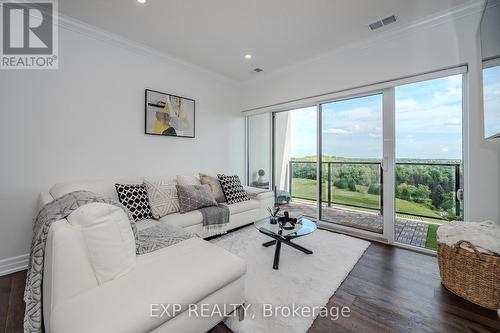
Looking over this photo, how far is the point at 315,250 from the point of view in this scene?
2.62 meters

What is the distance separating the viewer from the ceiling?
7.41 ft

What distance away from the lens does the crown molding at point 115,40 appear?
Answer: 2.50m

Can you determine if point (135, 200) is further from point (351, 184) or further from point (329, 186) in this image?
point (351, 184)

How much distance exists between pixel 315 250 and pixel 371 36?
294 centimetres

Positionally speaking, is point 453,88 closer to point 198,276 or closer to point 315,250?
point 315,250

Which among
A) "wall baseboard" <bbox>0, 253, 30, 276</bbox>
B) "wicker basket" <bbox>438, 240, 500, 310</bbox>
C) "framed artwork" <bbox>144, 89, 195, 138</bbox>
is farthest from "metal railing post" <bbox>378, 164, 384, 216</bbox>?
"wall baseboard" <bbox>0, 253, 30, 276</bbox>

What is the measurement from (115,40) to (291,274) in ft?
11.9

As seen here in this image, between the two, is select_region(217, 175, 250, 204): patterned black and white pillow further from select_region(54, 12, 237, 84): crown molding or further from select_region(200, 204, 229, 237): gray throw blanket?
select_region(54, 12, 237, 84): crown molding

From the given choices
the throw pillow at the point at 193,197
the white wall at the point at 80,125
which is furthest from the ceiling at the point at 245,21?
the throw pillow at the point at 193,197

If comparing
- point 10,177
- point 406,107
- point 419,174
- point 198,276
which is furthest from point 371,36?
point 10,177

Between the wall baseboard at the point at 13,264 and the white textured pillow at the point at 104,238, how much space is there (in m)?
1.87

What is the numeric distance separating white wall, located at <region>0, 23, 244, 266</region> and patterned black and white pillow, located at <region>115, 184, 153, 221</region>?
53cm

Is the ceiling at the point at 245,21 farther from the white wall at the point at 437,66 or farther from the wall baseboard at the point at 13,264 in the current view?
the wall baseboard at the point at 13,264

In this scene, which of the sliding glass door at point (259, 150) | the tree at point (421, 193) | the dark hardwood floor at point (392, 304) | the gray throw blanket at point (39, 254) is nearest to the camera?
the gray throw blanket at point (39, 254)
